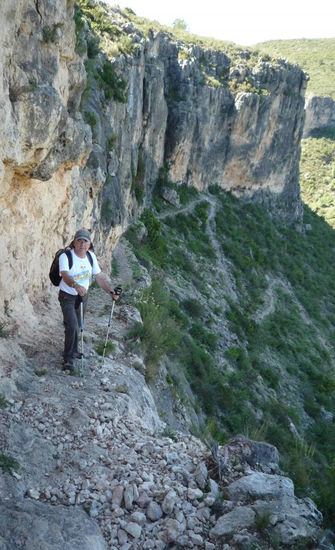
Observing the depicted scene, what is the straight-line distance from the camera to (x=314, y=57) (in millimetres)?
83062

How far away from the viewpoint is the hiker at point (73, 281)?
5.21m

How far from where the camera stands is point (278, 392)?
1975cm

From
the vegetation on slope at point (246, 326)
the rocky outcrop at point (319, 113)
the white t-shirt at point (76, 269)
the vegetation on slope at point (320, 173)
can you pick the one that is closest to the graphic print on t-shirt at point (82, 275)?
the white t-shirt at point (76, 269)

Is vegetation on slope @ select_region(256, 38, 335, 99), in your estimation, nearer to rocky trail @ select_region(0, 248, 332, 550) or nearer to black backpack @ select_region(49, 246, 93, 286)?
black backpack @ select_region(49, 246, 93, 286)

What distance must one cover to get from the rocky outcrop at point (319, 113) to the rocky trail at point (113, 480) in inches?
2833

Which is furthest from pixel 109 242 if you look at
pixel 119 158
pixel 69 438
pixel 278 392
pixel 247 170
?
pixel 247 170

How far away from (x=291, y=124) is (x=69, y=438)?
4155 centimetres

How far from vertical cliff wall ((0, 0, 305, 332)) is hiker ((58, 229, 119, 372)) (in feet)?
3.26

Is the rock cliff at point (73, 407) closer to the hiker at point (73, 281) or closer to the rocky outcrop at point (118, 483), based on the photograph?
the rocky outcrop at point (118, 483)

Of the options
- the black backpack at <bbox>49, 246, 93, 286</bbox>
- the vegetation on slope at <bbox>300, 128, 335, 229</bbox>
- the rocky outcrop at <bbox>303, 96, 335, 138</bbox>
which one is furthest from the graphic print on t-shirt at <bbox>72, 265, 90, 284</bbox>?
the rocky outcrop at <bbox>303, 96, 335, 138</bbox>

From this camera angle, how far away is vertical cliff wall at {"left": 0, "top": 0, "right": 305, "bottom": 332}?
17.5 feet

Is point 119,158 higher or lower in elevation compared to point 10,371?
higher

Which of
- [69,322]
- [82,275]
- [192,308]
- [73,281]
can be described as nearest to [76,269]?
[82,275]

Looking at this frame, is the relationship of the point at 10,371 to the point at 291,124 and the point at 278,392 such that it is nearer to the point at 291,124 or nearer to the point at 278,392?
the point at 278,392
